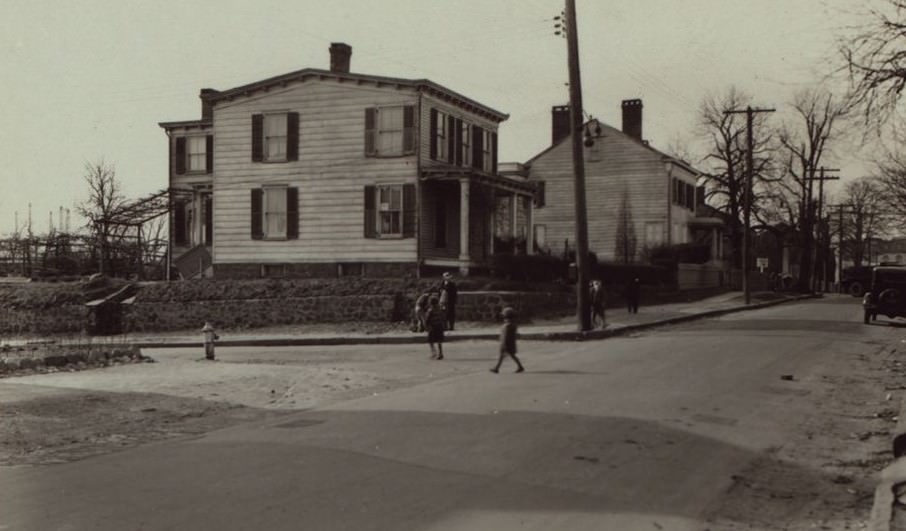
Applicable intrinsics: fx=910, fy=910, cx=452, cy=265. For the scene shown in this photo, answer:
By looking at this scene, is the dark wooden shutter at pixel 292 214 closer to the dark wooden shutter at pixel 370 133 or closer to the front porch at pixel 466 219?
the dark wooden shutter at pixel 370 133

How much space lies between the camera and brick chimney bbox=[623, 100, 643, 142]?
57.2m

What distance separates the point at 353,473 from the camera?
24.0ft

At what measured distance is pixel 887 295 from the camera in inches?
1080

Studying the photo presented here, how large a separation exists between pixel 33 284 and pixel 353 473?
112ft

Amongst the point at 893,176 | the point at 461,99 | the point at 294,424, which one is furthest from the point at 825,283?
the point at 294,424

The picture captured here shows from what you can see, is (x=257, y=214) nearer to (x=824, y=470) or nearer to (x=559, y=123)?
(x=824, y=470)

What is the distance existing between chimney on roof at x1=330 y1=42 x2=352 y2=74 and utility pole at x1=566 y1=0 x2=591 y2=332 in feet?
46.7

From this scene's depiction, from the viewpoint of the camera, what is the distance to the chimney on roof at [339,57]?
36.2m

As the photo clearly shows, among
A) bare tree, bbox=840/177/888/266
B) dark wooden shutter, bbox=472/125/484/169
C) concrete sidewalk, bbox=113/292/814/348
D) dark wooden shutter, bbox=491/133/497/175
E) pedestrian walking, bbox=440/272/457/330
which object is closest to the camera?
concrete sidewalk, bbox=113/292/814/348

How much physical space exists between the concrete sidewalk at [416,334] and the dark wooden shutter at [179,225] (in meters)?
10.7

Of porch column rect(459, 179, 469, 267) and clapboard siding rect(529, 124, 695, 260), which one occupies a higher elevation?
clapboard siding rect(529, 124, 695, 260)

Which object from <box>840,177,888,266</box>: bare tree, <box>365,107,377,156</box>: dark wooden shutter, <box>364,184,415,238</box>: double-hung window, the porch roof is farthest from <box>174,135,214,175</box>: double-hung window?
<box>840,177,888,266</box>: bare tree

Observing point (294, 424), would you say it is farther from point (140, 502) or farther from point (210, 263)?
point (210, 263)

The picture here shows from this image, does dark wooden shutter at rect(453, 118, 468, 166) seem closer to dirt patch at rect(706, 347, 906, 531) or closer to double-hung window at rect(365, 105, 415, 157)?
double-hung window at rect(365, 105, 415, 157)
